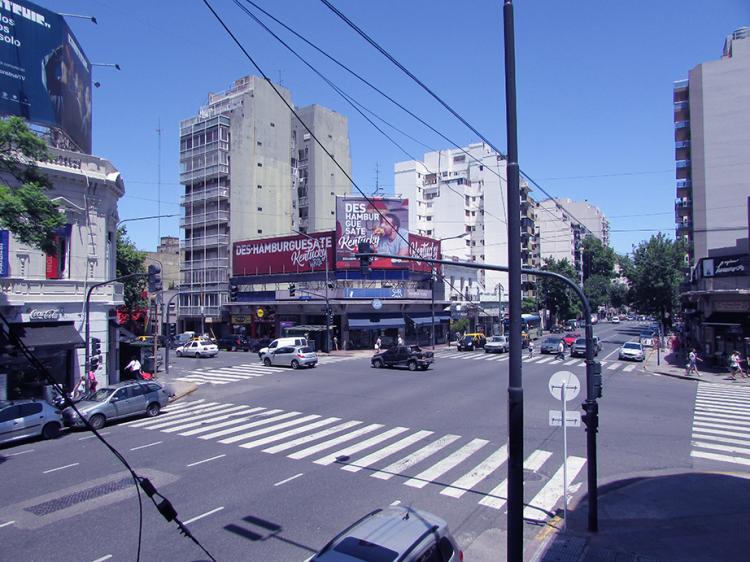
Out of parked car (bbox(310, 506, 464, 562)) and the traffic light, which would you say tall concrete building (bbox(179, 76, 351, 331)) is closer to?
the traffic light

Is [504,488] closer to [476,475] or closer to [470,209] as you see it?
[476,475]

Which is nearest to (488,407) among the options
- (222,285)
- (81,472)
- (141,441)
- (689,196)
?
(141,441)

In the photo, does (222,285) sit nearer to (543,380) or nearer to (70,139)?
(70,139)

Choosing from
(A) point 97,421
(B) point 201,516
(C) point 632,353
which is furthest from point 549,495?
(C) point 632,353

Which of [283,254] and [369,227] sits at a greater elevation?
[369,227]

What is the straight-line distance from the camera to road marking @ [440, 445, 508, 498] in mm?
11406

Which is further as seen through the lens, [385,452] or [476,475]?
[385,452]

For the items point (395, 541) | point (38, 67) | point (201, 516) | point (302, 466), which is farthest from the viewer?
point (38, 67)

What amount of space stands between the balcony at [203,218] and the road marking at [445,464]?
2150 inches

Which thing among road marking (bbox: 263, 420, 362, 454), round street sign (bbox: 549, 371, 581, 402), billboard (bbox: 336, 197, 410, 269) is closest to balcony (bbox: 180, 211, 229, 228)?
billboard (bbox: 336, 197, 410, 269)

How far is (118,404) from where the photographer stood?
19781 mm

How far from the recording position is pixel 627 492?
11383 millimetres

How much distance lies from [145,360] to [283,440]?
22.5 meters

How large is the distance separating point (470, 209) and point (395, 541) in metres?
79.9
